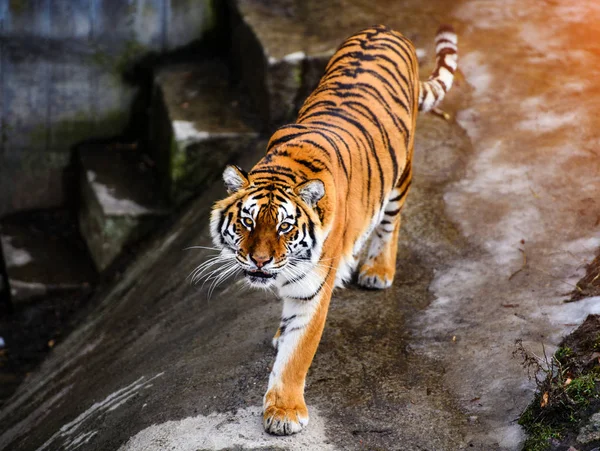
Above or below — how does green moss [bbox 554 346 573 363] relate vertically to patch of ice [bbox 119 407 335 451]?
above

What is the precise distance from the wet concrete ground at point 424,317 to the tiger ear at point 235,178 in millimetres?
934

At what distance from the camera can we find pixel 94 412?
4281 millimetres

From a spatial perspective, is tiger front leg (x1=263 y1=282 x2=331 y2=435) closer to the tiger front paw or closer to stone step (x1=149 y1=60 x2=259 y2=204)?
the tiger front paw

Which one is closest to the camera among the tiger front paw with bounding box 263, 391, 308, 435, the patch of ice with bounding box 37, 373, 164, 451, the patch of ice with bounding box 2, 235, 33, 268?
the tiger front paw with bounding box 263, 391, 308, 435

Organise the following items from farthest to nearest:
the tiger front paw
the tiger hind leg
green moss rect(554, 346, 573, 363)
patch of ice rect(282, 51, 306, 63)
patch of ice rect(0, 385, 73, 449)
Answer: patch of ice rect(282, 51, 306, 63) → patch of ice rect(0, 385, 73, 449) → the tiger hind leg → green moss rect(554, 346, 573, 363) → the tiger front paw

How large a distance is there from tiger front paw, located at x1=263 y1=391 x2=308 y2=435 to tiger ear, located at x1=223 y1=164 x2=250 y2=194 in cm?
83

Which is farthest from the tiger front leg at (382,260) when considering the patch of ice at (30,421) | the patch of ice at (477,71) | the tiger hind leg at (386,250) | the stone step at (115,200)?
the stone step at (115,200)

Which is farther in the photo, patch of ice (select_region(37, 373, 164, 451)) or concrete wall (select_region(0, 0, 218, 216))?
concrete wall (select_region(0, 0, 218, 216))

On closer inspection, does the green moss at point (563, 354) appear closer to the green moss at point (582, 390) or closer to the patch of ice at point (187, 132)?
the green moss at point (582, 390)

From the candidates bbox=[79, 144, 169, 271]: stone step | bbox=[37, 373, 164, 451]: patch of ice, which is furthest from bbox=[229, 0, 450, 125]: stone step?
bbox=[37, 373, 164, 451]: patch of ice

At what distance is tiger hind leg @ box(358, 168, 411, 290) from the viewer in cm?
440

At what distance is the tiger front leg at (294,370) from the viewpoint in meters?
3.30

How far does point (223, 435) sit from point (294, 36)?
4138mm

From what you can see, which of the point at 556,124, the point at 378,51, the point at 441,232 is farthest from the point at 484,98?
the point at 378,51
